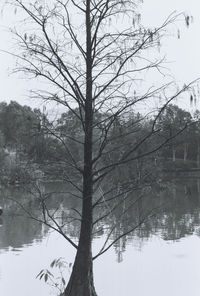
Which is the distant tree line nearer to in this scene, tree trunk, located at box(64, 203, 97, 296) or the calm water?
the calm water

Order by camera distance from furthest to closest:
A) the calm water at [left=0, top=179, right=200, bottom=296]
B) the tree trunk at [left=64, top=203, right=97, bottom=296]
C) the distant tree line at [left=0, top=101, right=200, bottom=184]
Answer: the calm water at [left=0, top=179, right=200, bottom=296]
the distant tree line at [left=0, top=101, right=200, bottom=184]
the tree trunk at [left=64, top=203, right=97, bottom=296]

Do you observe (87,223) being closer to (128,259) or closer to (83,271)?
(83,271)

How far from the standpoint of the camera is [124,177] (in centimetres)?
780

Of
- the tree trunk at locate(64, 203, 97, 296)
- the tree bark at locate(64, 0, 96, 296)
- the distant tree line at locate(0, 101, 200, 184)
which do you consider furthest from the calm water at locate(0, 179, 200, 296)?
the tree trunk at locate(64, 203, 97, 296)

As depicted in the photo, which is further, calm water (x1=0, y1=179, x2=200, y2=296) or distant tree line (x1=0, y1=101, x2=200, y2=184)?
calm water (x1=0, y1=179, x2=200, y2=296)

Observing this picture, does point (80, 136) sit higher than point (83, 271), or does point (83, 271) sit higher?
point (80, 136)

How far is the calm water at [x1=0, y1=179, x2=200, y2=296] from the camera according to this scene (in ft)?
44.8

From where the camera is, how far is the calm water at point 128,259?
44.8ft

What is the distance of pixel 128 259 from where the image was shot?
1816 cm

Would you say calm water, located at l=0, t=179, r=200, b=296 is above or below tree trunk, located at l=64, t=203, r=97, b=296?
below

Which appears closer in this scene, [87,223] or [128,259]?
[87,223]

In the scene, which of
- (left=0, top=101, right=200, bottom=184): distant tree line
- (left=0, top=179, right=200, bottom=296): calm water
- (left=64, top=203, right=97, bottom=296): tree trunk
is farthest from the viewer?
(left=0, top=179, right=200, bottom=296): calm water

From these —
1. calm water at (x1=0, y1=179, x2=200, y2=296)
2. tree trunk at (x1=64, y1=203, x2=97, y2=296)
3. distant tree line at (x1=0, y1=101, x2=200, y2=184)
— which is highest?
distant tree line at (x1=0, y1=101, x2=200, y2=184)

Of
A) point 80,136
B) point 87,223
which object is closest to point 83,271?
point 87,223
